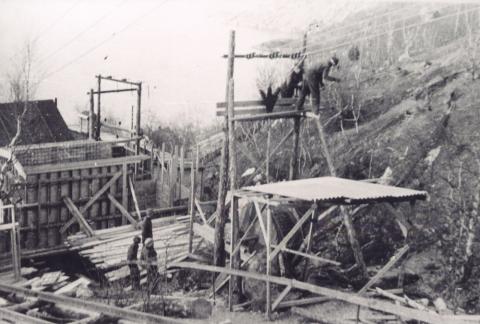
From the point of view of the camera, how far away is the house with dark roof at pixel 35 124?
2189 cm

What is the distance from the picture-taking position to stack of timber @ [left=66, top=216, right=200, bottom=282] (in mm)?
13625

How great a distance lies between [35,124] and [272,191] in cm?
1662

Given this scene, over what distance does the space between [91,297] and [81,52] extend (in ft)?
58.2

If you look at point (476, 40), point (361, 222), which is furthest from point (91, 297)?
point (476, 40)

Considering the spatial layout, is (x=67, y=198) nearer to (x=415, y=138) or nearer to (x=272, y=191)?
(x=272, y=191)

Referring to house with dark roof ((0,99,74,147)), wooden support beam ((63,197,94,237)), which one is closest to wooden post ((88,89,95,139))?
house with dark roof ((0,99,74,147))

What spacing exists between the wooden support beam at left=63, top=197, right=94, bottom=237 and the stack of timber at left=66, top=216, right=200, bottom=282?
0.65 ft

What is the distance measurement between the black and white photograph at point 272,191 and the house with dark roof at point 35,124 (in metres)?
0.09

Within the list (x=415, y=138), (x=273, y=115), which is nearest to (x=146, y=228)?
(x=273, y=115)

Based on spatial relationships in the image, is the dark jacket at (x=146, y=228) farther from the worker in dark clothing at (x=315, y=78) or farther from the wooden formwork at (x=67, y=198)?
the worker in dark clothing at (x=315, y=78)

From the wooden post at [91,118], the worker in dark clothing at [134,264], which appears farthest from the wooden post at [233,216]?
the wooden post at [91,118]

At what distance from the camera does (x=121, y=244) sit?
15.1 metres

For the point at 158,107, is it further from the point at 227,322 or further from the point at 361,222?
the point at 227,322

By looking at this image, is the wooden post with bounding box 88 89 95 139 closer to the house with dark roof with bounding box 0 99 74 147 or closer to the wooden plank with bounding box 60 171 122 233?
the house with dark roof with bounding box 0 99 74 147
